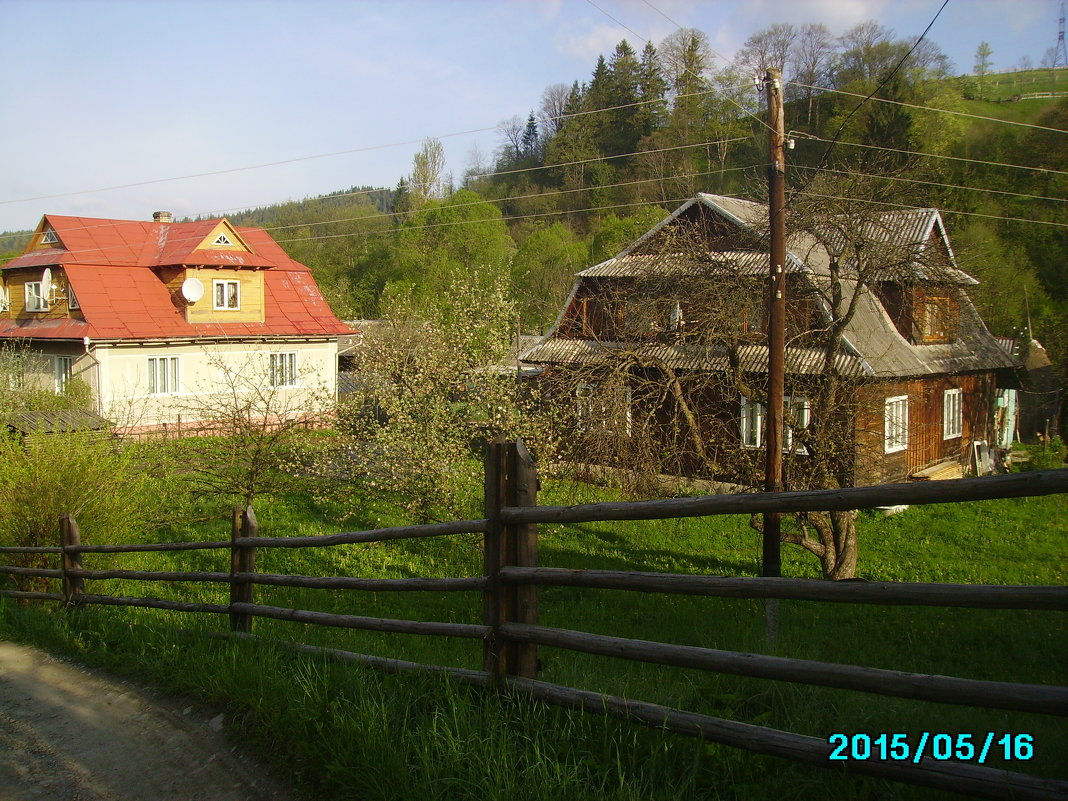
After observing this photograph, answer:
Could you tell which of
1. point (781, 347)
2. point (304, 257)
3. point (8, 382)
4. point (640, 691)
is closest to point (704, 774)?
point (640, 691)

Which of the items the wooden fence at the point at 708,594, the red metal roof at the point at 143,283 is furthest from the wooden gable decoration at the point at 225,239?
the wooden fence at the point at 708,594

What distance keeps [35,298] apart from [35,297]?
0.31ft

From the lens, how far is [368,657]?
4.61 meters

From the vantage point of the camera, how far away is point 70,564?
8.44 metres

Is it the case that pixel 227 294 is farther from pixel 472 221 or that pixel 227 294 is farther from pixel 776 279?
pixel 776 279

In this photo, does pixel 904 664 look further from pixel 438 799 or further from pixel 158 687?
pixel 158 687

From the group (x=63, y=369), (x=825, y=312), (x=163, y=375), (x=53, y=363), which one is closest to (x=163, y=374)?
(x=163, y=375)

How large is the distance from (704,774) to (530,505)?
4.94 feet

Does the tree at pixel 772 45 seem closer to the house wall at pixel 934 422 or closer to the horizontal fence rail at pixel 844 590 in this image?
the house wall at pixel 934 422

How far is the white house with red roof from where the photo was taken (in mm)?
28719

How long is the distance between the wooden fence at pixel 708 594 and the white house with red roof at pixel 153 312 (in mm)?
24639

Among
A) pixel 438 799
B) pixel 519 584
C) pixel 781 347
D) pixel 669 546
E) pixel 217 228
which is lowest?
pixel 669 546

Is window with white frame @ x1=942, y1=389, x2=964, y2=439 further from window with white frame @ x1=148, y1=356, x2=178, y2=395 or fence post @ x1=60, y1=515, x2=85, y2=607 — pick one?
window with white frame @ x1=148, y1=356, x2=178, y2=395
